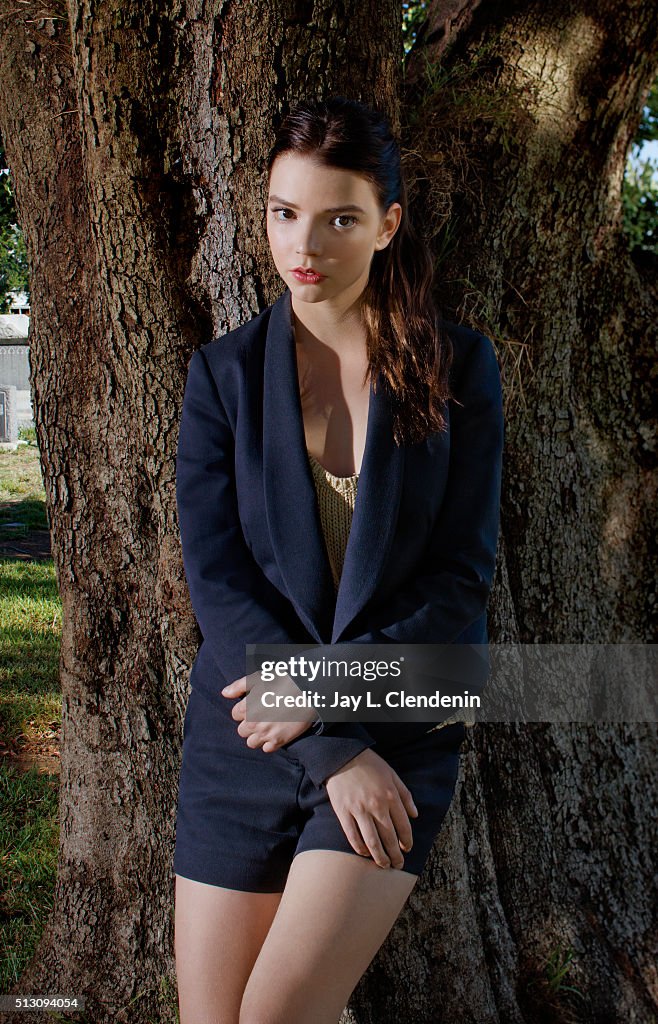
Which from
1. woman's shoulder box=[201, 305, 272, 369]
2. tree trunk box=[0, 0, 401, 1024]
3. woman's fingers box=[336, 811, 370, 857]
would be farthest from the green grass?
woman's shoulder box=[201, 305, 272, 369]

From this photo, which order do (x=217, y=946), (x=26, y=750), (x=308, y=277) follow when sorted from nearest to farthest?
(x=217, y=946), (x=308, y=277), (x=26, y=750)

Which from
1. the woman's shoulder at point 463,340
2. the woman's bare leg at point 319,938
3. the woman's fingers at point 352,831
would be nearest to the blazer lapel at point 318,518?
the woman's shoulder at point 463,340

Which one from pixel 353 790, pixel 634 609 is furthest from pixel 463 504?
pixel 634 609

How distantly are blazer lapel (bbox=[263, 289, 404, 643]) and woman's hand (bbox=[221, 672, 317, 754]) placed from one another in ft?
0.47

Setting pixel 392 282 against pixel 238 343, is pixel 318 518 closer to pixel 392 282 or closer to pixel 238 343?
pixel 238 343

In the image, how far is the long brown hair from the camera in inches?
79.4

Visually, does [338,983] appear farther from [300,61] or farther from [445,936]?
[300,61]

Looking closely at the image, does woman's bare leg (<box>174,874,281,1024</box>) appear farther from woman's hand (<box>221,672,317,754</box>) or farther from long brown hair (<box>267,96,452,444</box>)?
long brown hair (<box>267,96,452,444</box>)

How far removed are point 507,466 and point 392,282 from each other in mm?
906

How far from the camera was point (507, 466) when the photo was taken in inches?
114

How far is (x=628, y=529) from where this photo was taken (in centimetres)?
307

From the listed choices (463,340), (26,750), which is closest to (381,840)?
(463,340)

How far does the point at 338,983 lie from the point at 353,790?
390 millimetres

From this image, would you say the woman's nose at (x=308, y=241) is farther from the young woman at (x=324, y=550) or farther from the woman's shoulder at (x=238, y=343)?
the woman's shoulder at (x=238, y=343)
